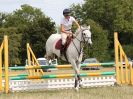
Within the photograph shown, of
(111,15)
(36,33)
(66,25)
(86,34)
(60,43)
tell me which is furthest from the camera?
(111,15)

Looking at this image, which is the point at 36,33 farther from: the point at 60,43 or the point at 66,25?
the point at 66,25

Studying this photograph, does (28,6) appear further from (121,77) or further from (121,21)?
(121,77)

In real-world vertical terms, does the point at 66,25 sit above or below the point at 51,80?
above

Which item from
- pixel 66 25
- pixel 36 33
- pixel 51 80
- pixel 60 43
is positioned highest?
pixel 36 33

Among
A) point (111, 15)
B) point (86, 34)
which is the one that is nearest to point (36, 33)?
point (111, 15)

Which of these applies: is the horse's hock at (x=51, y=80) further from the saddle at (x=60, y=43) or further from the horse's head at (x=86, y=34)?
the horse's head at (x=86, y=34)

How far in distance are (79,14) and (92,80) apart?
78.3 m

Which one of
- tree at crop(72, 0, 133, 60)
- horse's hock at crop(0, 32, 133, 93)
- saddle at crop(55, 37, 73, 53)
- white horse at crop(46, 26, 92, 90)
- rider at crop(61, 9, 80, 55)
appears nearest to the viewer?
white horse at crop(46, 26, 92, 90)

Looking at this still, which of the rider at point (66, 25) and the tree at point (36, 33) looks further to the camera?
the tree at point (36, 33)

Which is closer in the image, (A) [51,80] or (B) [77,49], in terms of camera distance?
(B) [77,49]

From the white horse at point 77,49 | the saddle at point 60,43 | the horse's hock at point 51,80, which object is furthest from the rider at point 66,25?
the horse's hock at point 51,80

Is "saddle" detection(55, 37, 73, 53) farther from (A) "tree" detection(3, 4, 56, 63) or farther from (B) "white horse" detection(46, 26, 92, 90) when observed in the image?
(A) "tree" detection(3, 4, 56, 63)

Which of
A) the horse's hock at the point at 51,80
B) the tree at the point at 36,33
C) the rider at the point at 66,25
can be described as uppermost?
the tree at the point at 36,33

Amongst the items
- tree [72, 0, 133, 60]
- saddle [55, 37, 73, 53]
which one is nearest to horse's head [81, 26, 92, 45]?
saddle [55, 37, 73, 53]
